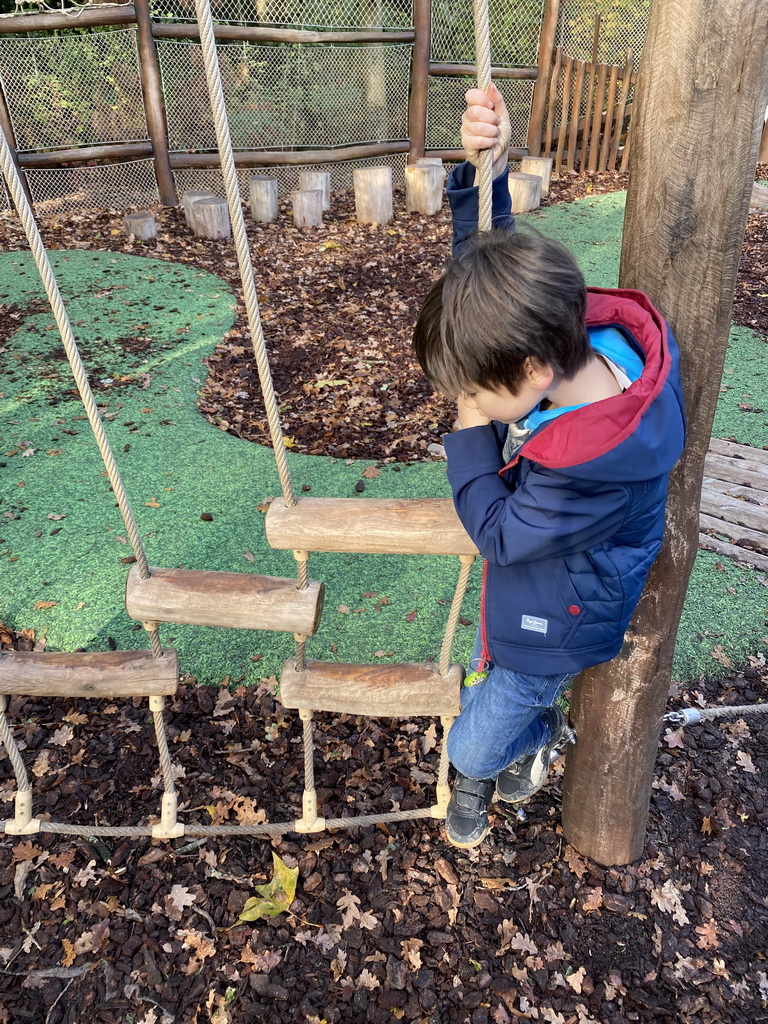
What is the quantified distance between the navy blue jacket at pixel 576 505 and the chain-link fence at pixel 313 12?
897cm

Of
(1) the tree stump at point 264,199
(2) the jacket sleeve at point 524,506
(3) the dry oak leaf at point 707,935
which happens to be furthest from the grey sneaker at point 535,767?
(1) the tree stump at point 264,199

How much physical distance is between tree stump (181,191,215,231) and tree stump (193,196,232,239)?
2 cm

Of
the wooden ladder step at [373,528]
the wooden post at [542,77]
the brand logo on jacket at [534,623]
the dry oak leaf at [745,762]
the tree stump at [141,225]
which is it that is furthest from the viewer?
the wooden post at [542,77]

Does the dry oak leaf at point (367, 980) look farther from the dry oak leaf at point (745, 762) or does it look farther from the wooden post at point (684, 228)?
the dry oak leaf at point (745, 762)

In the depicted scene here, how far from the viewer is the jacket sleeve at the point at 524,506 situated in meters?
1.46

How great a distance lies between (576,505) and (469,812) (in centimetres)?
107

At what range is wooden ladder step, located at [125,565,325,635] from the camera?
1861 millimetres

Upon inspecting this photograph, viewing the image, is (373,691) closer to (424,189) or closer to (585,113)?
(424,189)

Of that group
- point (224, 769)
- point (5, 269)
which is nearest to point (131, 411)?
point (224, 769)

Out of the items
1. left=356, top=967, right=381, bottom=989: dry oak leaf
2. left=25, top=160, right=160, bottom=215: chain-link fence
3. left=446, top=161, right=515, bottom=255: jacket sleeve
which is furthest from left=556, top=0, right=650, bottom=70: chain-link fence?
left=356, top=967, right=381, bottom=989: dry oak leaf

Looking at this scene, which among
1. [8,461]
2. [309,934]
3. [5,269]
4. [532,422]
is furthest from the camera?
[5,269]

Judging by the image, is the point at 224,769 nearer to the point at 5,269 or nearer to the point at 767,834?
the point at 767,834

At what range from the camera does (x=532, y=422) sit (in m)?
1.59

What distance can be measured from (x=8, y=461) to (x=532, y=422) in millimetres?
3498
